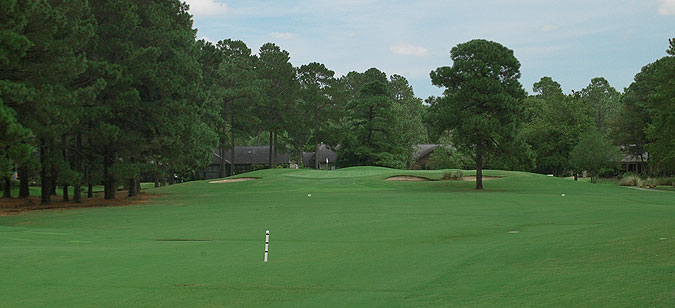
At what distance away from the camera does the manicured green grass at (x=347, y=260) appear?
10211mm

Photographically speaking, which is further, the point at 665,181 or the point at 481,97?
the point at 665,181

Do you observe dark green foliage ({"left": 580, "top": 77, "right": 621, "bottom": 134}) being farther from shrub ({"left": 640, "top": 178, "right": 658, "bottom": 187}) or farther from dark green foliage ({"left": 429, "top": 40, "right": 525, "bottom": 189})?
dark green foliage ({"left": 429, "top": 40, "right": 525, "bottom": 189})

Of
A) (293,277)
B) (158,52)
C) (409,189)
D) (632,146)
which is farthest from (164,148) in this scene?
(632,146)

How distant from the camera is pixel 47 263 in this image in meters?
14.2

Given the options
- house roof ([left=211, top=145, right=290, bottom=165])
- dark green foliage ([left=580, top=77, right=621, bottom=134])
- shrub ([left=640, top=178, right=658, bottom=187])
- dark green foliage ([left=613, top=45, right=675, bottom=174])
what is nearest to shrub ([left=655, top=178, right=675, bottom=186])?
shrub ([left=640, top=178, right=658, bottom=187])

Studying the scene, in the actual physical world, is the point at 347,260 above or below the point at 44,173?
below

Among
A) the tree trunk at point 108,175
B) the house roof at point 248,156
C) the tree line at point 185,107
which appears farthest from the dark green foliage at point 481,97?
the house roof at point 248,156

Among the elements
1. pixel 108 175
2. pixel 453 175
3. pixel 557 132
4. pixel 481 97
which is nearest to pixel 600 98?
pixel 557 132

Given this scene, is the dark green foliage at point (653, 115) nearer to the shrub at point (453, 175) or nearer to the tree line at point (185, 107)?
the tree line at point (185, 107)

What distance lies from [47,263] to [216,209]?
60.3 ft

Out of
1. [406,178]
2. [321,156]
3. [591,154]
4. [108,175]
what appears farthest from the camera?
[321,156]

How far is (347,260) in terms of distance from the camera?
1463cm

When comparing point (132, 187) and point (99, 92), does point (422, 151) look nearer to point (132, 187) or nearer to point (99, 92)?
point (132, 187)

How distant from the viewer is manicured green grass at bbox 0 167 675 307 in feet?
33.5
